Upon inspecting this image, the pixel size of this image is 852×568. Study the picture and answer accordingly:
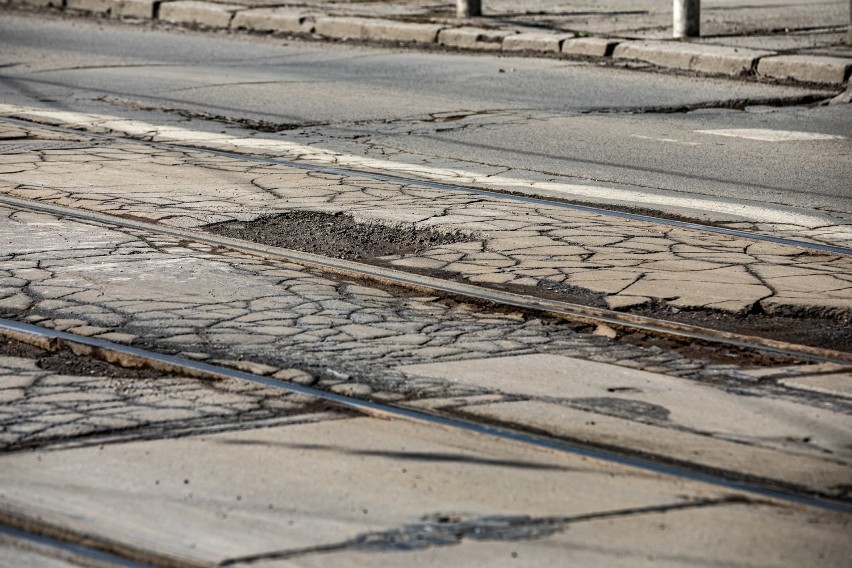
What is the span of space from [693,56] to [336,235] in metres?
6.71

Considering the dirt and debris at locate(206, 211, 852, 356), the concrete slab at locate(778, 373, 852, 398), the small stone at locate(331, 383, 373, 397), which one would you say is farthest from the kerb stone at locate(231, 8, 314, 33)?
the concrete slab at locate(778, 373, 852, 398)

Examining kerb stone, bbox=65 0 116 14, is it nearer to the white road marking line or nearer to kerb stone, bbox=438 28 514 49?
kerb stone, bbox=438 28 514 49

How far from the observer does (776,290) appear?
561cm

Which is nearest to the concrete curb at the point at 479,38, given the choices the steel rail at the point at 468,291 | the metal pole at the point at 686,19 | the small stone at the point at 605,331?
the metal pole at the point at 686,19

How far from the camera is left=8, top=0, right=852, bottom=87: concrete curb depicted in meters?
11.9

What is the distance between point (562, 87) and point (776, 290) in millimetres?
5973

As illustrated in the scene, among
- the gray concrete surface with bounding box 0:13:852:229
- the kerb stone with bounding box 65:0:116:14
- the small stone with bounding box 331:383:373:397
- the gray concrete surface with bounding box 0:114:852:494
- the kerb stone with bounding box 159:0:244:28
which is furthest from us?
the kerb stone with bounding box 65:0:116:14

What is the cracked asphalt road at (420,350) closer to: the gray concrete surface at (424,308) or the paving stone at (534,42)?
the gray concrete surface at (424,308)

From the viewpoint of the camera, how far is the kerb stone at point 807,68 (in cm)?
1152

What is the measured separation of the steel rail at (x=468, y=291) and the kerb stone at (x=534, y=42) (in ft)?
24.5

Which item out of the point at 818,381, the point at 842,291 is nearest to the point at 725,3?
the point at 842,291

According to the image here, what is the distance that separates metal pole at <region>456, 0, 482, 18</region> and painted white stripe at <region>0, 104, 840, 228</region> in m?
6.34

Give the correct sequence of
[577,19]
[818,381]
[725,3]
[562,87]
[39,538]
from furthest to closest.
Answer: [725,3]
[577,19]
[562,87]
[818,381]
[39,538]

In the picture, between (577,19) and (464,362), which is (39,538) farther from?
(577,19)
